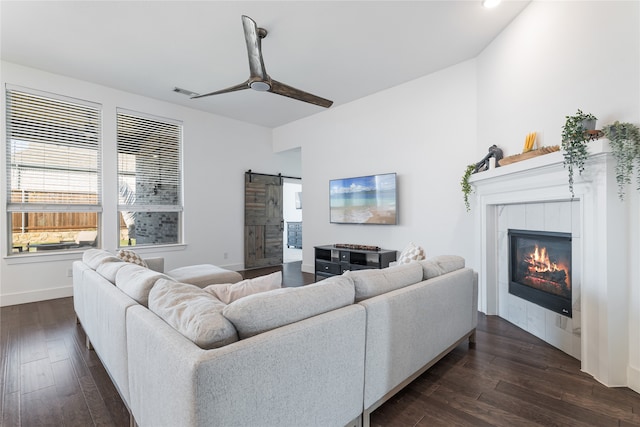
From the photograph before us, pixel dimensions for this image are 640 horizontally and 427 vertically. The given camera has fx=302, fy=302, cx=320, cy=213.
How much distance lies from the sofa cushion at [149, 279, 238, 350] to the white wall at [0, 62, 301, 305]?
3.99m

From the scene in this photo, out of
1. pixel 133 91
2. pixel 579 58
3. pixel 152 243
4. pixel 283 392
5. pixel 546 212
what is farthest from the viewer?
pixel 152 243

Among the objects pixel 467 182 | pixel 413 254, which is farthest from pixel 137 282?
pixel 467 182

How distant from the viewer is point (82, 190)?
4.48 m

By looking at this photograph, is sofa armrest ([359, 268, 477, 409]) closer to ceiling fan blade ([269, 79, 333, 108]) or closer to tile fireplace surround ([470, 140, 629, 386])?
tile fireplace surround ([470, 140, 629, 386])

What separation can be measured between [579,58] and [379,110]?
2.76 meters

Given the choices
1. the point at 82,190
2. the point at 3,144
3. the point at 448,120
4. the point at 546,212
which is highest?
the point at 448,120

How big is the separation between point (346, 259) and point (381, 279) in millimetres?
2864

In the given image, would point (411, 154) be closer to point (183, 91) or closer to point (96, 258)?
point (183, 91)

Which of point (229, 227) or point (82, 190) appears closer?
point (82, 190)

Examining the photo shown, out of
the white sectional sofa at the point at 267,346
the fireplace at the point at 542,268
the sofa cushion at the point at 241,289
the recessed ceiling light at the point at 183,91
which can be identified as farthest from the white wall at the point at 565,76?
the recessed ceiling light at the point at 183,91

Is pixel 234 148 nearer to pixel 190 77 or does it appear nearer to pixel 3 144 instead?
pixel 190 77

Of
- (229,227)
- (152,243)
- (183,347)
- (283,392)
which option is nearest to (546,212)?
(283,392)

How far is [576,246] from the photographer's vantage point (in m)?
2.40

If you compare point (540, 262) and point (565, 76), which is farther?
point (540, 262)
